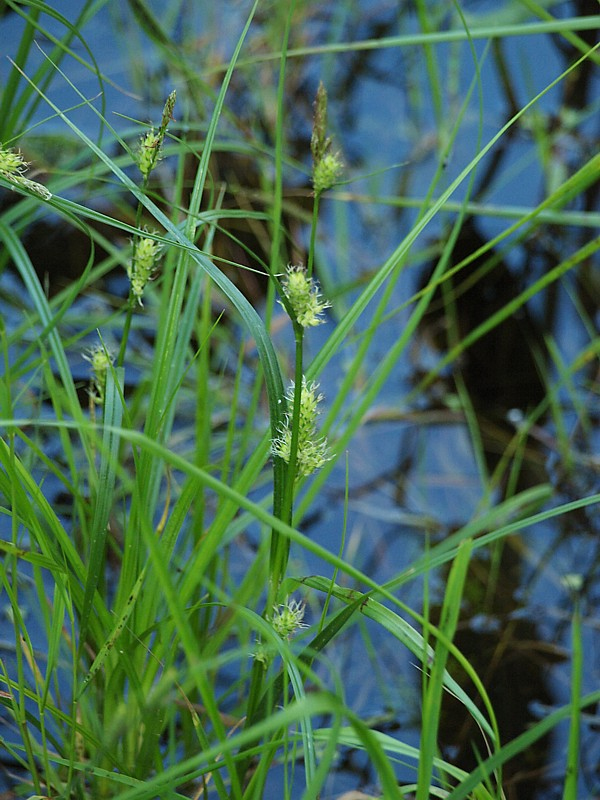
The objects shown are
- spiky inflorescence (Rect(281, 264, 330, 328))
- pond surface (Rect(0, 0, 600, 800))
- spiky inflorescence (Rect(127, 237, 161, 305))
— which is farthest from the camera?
pond surface (Rect(0, 0, 600, 800))

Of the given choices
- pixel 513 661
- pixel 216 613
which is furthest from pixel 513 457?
pixel 216 613

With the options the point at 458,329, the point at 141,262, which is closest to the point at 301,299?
the point at 141,262

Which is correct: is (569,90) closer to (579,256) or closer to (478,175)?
(478,175)

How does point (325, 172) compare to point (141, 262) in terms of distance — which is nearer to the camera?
point (325, 172)

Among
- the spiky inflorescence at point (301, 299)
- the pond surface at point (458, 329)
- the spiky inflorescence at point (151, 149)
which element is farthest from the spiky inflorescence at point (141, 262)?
the pond surface at point (458, 329)

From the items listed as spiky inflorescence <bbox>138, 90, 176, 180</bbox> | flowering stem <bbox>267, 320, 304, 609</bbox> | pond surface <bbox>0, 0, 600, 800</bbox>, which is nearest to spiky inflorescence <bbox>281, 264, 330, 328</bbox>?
flowering stem <bbox>267, 320, 304, 609</bbox>

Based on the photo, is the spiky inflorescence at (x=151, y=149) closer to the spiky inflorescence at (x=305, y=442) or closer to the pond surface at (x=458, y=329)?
the spiky inflorescence at (x=305, y=442)

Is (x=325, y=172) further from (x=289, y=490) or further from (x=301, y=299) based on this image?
(x=289, y=490)

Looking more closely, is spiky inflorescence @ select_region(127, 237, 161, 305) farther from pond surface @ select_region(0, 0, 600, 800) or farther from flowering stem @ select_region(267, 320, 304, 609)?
pond surface @ select_region(0, 0, 600, 800)
